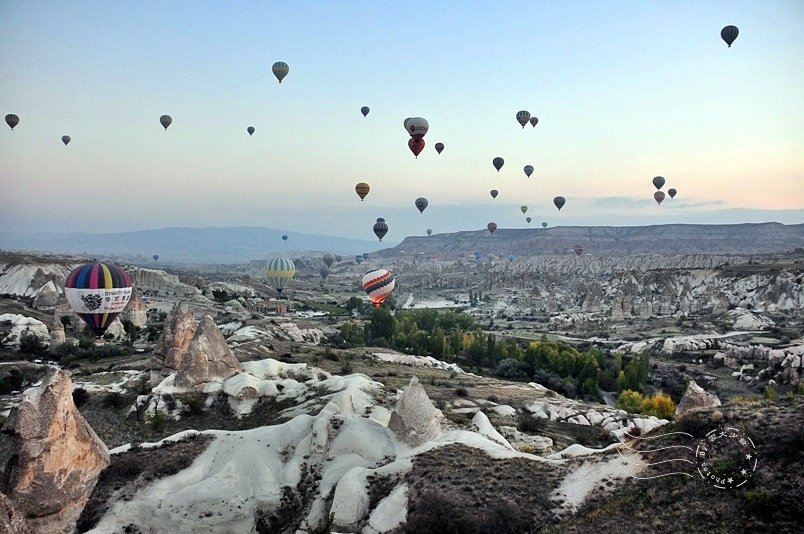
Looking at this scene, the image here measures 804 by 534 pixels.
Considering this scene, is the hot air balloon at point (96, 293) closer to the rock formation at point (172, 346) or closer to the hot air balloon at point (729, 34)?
the rock formation at point (172, 346)

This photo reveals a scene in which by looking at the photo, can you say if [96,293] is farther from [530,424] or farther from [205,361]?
[530,424]

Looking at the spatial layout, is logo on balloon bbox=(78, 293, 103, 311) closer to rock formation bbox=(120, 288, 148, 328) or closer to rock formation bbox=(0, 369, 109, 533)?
rock formation bbox=(0, 369, 109, 533)

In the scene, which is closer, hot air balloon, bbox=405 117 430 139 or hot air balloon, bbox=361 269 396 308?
hot air balloon, bbox=405 117 430 139

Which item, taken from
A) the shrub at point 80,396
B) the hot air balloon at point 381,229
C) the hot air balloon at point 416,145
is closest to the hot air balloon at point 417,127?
the hot air balloon at point 416,145

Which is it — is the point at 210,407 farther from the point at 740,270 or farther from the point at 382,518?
the point at 740,270

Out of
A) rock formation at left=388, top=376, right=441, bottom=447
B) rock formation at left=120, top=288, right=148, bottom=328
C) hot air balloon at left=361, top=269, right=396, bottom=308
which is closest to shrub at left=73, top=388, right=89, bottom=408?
rock formation at left=388, top=376, right=441, bottom=447

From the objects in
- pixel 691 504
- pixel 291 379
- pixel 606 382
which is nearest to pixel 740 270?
pixel 606 382
